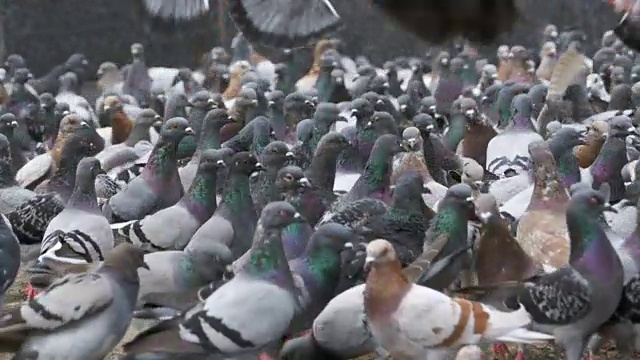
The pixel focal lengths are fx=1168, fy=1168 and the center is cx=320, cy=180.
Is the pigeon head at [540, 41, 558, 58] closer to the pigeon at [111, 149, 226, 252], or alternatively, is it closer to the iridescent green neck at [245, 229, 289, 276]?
the pigeon at [111, 149, 226, 252]

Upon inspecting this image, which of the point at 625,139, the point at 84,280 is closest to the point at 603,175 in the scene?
the point at 625,139

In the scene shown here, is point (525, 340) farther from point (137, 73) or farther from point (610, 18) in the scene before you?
point (610, 18)

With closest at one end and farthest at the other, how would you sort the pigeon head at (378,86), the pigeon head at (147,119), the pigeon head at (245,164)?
the pigeon head at (245,164) < the pigeon head at (147,119) < the pigeon head at (378,86)

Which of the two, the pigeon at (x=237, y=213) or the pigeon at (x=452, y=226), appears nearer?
the pigeon at (x=452, y=226)

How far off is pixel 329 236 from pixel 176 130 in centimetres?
293

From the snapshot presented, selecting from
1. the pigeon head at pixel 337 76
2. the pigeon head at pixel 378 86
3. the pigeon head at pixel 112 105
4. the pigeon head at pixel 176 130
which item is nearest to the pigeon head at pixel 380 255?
the pigeon head at pixel 176 130

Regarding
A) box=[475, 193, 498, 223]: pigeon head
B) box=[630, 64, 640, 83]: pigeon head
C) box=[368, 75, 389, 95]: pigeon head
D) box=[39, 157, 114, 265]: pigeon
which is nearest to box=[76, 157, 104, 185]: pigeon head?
box=[39, 157, 114, 265]: pigeon

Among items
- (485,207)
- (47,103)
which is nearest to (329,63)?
(47,103)

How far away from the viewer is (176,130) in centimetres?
757

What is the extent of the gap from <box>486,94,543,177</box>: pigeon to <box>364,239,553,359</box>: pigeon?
3.23 metres

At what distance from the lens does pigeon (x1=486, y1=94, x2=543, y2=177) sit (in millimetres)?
7578

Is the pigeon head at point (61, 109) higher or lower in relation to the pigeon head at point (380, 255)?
lower

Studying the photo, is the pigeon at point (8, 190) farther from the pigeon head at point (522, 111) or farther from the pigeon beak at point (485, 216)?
the pigeon head at point (522, 111)

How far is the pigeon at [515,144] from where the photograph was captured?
7578 millimetres
